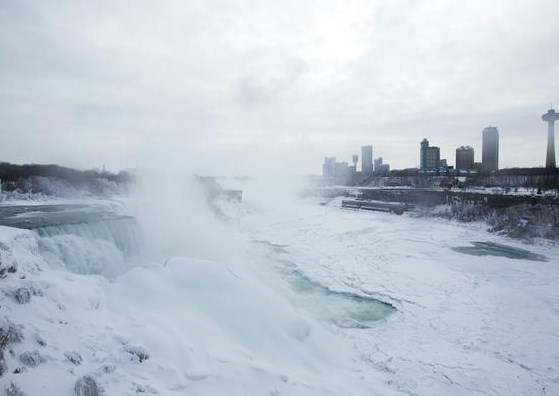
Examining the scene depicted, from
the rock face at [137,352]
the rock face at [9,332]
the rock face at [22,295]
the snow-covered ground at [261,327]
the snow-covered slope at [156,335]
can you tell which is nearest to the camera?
the rock face at [9,332]

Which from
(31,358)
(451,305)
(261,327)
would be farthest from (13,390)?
(451,305)

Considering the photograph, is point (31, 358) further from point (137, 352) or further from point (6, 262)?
point (6, 262)

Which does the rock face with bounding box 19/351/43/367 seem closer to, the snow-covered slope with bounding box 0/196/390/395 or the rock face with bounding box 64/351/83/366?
the snow-covered slope with bounding box 0/196/390/395

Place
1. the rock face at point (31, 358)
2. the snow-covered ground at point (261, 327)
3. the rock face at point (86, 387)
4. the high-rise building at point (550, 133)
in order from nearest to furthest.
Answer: the rock face at point (86, 387) → the rock face at point (31, 358) → the snow-covered ground at point (261, 327) → the high-rise building at point (550, 133)

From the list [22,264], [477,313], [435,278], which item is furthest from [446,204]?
[22,264]

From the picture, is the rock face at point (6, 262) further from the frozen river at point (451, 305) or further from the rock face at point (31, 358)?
the frozen river at point (451, 305)

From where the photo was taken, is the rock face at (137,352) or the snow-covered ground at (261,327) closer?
the snow-covered ground at (261,327)

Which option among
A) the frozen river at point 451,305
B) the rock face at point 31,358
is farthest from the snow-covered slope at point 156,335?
the frozen river at point 451,305

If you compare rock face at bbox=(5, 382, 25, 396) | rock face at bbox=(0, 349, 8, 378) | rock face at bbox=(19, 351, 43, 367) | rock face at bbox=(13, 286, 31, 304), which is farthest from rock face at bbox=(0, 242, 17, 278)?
rock face at bbox=(5, 382, 25, 396)
